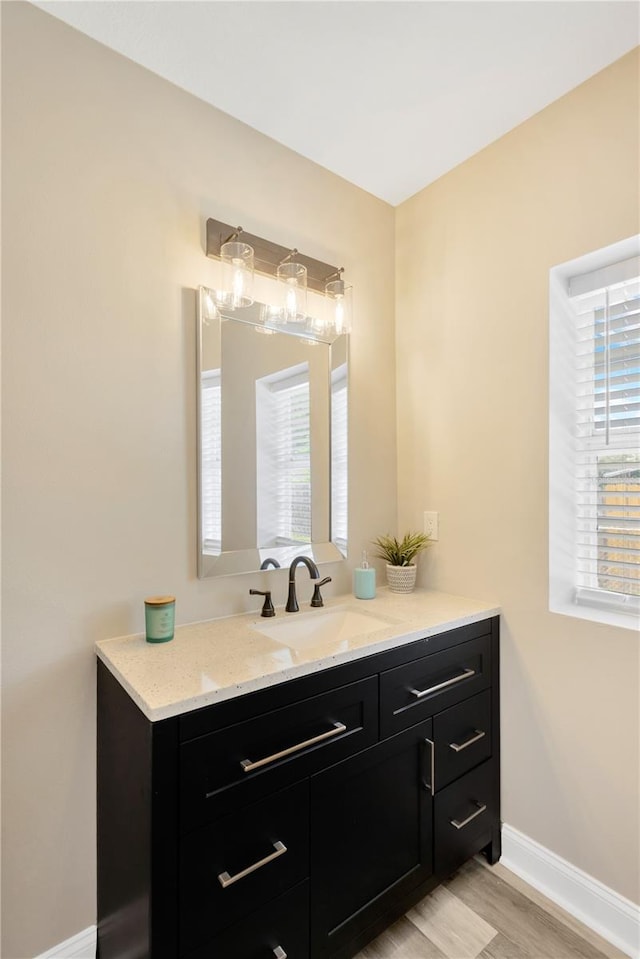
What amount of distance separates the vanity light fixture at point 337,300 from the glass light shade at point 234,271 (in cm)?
38

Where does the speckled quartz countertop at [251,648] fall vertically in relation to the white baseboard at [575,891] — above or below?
above

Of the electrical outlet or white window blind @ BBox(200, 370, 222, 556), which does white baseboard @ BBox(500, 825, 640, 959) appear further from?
white window blind @ BBox(200, 370, 222, 556)

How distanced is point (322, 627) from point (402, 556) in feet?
1.62

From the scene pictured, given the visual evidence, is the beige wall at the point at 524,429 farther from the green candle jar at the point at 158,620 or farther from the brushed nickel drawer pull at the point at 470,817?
the green candle jar at the point at 158,620

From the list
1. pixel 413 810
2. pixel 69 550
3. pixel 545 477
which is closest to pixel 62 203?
pixel 69 550

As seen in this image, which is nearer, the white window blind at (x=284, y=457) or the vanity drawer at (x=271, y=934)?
the vanity drawer at (x=271, y=934)

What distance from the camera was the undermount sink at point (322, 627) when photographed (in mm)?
1588

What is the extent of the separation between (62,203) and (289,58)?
82 centimetres

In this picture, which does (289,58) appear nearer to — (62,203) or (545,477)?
(62,203)

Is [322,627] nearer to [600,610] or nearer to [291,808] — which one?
[291,808]

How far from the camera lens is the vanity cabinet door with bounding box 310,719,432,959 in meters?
1.21

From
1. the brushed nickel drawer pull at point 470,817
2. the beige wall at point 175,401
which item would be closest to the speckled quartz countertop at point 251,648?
the beige wall at point 175,401

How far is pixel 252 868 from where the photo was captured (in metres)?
1.07

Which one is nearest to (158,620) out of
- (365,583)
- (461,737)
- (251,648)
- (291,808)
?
(251,648)
